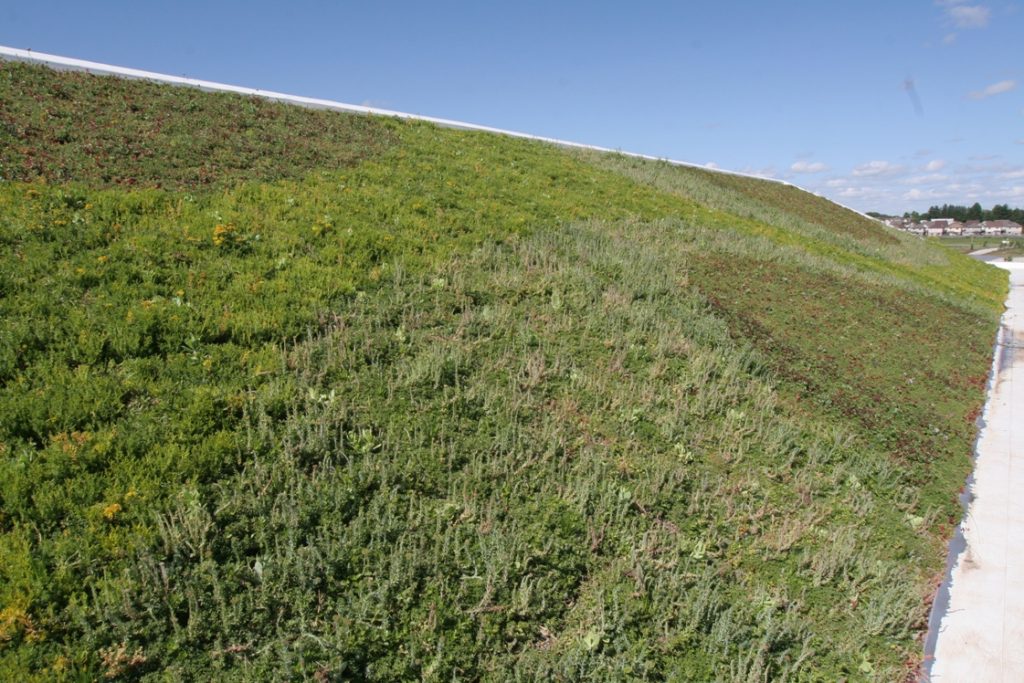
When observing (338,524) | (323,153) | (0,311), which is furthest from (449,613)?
(323,153)

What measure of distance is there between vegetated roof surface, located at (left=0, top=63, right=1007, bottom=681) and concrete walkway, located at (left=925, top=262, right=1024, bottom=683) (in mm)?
286

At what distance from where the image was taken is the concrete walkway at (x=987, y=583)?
19.0ft

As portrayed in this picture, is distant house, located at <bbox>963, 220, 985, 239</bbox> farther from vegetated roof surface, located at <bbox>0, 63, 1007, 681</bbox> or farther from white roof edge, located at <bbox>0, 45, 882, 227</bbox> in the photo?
vegetated roof surface, located at <bbox>0, 63, 1007, 681</bbox>

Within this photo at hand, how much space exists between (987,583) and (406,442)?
698 cm

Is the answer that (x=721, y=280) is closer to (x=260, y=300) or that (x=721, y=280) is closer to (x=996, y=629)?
(x=996, y=629)

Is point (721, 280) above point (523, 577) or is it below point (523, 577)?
above

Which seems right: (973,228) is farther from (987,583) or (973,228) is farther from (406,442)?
(406,442)

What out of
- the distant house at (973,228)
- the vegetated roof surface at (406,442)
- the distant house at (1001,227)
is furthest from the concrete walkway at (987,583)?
the distant house at (1001,227)

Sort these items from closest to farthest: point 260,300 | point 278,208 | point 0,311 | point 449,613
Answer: point 449,613, point 0,311, point 260,300, point 278,208

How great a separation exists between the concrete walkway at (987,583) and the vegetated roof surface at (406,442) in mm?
286

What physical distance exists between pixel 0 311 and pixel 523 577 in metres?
6.71

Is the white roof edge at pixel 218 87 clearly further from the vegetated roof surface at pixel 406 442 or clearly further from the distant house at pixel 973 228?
the distant house at pixel 973 228

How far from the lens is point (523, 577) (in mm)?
5715

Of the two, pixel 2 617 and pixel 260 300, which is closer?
pixel 2 617
